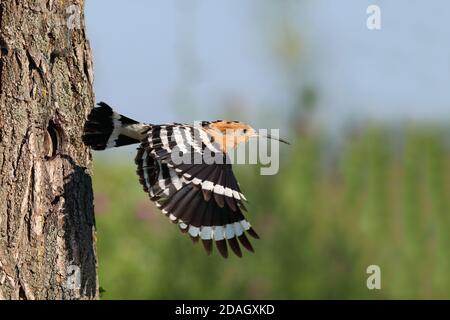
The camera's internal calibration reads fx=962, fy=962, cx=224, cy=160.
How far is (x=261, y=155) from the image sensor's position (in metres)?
5.84

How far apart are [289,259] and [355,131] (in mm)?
1003

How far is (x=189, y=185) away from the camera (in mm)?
3688

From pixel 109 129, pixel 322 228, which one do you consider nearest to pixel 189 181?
pixel 109 129

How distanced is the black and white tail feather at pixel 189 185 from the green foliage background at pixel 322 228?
2442mm

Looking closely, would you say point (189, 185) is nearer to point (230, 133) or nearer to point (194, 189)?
point (194, 189)

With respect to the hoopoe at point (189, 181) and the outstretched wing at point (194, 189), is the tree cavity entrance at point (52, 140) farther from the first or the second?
the outstretched wing at point (194, 189)

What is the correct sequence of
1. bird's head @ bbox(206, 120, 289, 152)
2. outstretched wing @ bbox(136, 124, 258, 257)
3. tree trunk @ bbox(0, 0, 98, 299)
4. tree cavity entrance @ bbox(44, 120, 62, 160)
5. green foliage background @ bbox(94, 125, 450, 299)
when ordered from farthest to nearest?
green foliage background @ bbox(94, 125, 450, 299)
bird's head @ bbox(206, 120, 289, 152)
outstretched wing @ bbox(136, 124, 258, 257)
tree cavity entrance @ bbox(44, 120, 62, 160)
tree trunk @ bbox(0, 0, 98, 299)

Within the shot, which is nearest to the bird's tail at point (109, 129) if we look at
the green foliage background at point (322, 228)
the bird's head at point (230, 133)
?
the bird's head at point (230, 133)

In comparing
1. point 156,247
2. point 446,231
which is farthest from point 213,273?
point 446,231

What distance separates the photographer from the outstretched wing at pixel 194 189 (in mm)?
3617

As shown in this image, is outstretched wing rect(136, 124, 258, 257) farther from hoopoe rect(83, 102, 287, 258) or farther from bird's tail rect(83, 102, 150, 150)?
bird's tail rect(83, 102, 150, 150)

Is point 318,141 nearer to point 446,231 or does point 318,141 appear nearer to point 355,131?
point 355,131

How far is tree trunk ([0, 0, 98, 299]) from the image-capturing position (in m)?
3.32

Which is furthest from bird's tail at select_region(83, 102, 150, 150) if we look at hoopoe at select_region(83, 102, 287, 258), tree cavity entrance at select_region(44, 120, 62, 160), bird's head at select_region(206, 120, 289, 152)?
bird's head at select_region(206, 120, 289, 152)
